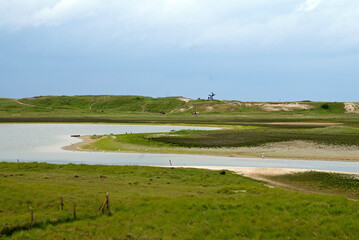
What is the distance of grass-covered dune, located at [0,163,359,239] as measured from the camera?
2053 centimetres

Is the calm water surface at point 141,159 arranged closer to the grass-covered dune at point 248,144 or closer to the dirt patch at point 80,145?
the dirt patch at point 80,145

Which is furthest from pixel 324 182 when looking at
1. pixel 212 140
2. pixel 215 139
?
pixel 215 139

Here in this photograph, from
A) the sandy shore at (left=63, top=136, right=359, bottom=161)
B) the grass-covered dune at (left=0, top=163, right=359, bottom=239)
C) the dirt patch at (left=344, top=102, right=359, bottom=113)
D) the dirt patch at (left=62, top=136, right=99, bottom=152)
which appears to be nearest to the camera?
the grass-covered dune at (left=0, top=163, right=359, bottom=239)

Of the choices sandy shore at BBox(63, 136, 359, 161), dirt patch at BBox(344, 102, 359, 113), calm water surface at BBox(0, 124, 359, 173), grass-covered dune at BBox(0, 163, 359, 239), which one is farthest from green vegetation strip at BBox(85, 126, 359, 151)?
dirt patch at BBox(344, 102, 359, 113)

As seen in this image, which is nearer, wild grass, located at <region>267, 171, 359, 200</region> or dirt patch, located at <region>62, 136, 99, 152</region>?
wild grass, located at <region>267, 171, 359, 200</region>

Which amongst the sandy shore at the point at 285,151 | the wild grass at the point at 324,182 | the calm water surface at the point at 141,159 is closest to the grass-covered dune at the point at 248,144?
the sandy shore at the point at 285,151

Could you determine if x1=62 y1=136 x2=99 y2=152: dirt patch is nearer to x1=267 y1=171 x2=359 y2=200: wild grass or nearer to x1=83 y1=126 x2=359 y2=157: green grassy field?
x1=83 y1=126 x2=359 y2=157: green grassy field

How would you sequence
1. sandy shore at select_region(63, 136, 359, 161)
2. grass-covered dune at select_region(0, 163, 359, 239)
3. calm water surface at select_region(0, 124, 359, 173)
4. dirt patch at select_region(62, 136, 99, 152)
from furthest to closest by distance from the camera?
dirt patch at select_region(62, 136, 99, 152)
sandy shore at select_region(63, 136, 359, 161)
calm water surface at select_region(0, 124, 359, 173)
grass-covered dune at select_region(0, 163, 359, 239)

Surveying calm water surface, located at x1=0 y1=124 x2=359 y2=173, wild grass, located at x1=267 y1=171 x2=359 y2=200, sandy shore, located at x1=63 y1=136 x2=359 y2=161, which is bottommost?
wild grass, located at x1=267 y1=171 x2=359 y2=200

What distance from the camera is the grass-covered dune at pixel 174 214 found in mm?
20531

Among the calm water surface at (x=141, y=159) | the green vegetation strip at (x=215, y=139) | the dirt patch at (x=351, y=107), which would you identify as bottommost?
the calm water surface at (x=141, y=159)

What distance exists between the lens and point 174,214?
76.1ft

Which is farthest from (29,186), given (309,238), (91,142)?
(91,142)

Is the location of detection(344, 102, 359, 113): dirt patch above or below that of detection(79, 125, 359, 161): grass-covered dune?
above
